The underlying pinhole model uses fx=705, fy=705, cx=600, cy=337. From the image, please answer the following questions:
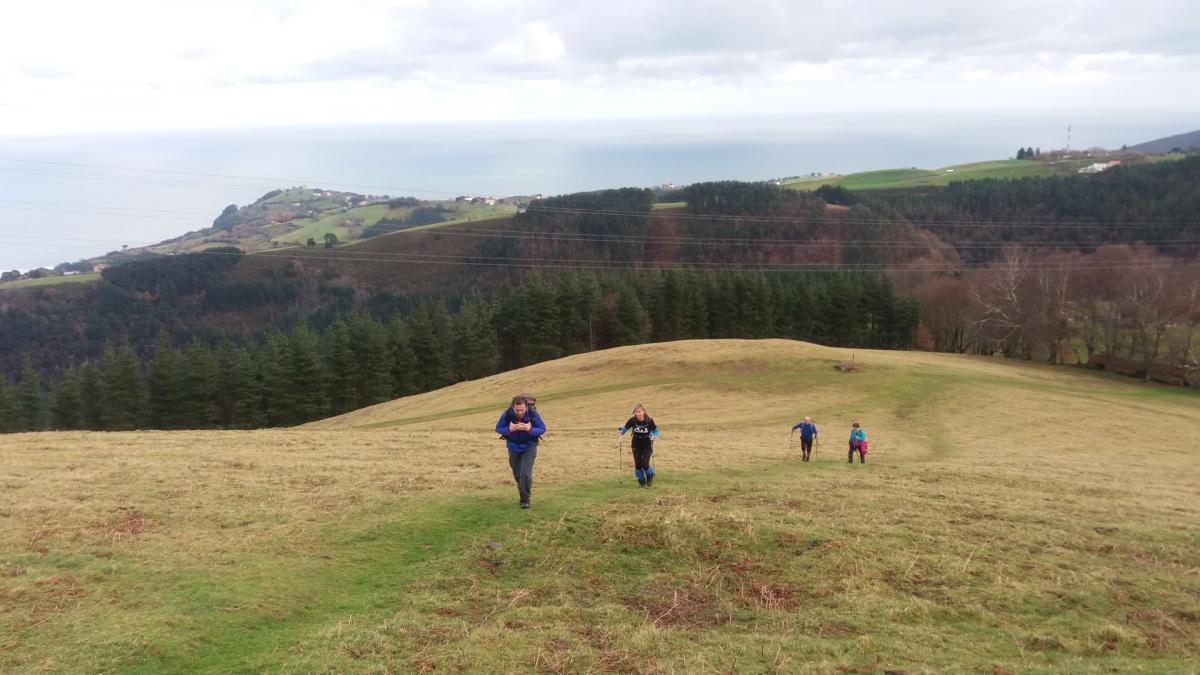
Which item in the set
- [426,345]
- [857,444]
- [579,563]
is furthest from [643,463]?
[426,345]

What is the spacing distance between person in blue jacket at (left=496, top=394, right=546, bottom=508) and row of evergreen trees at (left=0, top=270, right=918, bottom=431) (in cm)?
6605

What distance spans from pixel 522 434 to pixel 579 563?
3.65m

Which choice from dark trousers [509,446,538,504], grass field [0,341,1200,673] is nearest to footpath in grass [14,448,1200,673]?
grass field [0,341,1200,673]

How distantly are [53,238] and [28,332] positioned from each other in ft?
104

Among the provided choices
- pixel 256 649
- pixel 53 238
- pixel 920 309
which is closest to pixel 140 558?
pixel 256 649

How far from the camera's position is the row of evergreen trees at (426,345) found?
7319 cm

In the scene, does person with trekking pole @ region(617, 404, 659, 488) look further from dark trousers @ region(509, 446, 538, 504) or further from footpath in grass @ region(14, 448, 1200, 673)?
dark trousers @ region(509, 446, 538, 504)

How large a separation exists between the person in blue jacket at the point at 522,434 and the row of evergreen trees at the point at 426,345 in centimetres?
6605

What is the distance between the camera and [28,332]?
184125 mm

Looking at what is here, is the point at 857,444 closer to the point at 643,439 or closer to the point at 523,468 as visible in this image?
the point at 643,439

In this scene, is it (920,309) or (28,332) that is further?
(28,332)

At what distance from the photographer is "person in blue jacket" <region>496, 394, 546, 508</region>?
670 inches

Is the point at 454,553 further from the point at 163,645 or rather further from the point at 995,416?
the point at 995,416

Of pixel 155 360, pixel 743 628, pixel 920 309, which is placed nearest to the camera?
pixel 743 628
